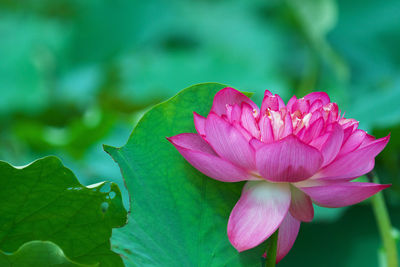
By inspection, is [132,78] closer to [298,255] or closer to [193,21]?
[193,21]

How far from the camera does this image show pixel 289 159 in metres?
0.35

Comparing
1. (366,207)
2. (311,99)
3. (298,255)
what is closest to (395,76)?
(366,207)

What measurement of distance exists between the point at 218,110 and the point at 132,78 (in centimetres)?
147

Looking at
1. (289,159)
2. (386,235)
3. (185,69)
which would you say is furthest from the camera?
(185,69)

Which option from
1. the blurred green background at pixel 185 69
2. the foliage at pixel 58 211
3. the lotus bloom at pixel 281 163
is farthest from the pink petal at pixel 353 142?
the blurred green background at pixel 185 69

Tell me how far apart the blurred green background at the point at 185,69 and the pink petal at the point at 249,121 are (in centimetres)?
41

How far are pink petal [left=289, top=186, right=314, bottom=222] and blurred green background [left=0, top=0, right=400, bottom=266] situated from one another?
0.41 metres

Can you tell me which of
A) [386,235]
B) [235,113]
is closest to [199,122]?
[235,113]

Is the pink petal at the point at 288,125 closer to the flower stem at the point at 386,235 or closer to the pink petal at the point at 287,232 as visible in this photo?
the pink petal at the point at 287,232

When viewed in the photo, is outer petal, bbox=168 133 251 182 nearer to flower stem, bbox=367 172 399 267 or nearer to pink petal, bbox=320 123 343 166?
pink petal, bbox=320 123 343 166

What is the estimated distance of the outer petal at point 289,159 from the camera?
0.35 metres

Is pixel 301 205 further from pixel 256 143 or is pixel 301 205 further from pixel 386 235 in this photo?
pixel 386 235

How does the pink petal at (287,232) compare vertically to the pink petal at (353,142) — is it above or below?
below

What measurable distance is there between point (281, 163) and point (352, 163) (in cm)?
5
